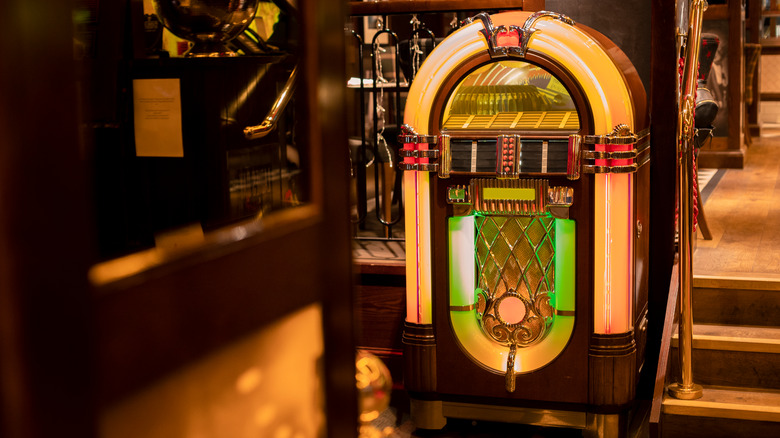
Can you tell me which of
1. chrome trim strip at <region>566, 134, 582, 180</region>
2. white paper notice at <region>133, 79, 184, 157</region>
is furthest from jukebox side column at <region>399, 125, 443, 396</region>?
white paper notice at <region>133, 79, 184, 157</region>

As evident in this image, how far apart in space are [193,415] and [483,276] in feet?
9.54

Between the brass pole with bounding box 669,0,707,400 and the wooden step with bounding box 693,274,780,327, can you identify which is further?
the wooden step with bounding box 693,274,780,327

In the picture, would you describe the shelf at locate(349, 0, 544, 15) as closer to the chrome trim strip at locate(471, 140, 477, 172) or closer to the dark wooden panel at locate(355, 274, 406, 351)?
the chrome trim strip at locate(471, 140, 477, 172)

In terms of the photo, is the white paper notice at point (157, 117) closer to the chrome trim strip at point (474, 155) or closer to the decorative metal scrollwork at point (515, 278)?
the chrome trim strip at point (474, 155)

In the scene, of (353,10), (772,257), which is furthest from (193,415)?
(772,257)

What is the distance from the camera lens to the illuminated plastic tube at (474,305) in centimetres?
337

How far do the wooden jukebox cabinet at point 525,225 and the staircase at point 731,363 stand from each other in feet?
0.77

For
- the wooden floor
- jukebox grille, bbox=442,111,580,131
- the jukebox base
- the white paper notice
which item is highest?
jukebox grille, bbox=442,111,580,131

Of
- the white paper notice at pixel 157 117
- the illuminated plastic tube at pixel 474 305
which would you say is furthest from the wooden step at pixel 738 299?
the white paper notice at pixel 157 117

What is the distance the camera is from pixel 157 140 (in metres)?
1.35

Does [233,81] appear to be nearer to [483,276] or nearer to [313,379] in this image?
[313,379]

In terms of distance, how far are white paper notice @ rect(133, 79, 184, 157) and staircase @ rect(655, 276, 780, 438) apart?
2351mm

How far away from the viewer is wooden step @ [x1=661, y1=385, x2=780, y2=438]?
10.3ft

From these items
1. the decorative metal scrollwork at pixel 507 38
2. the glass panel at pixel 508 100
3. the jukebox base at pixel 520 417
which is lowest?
the jukebox base at pixel 520 417
